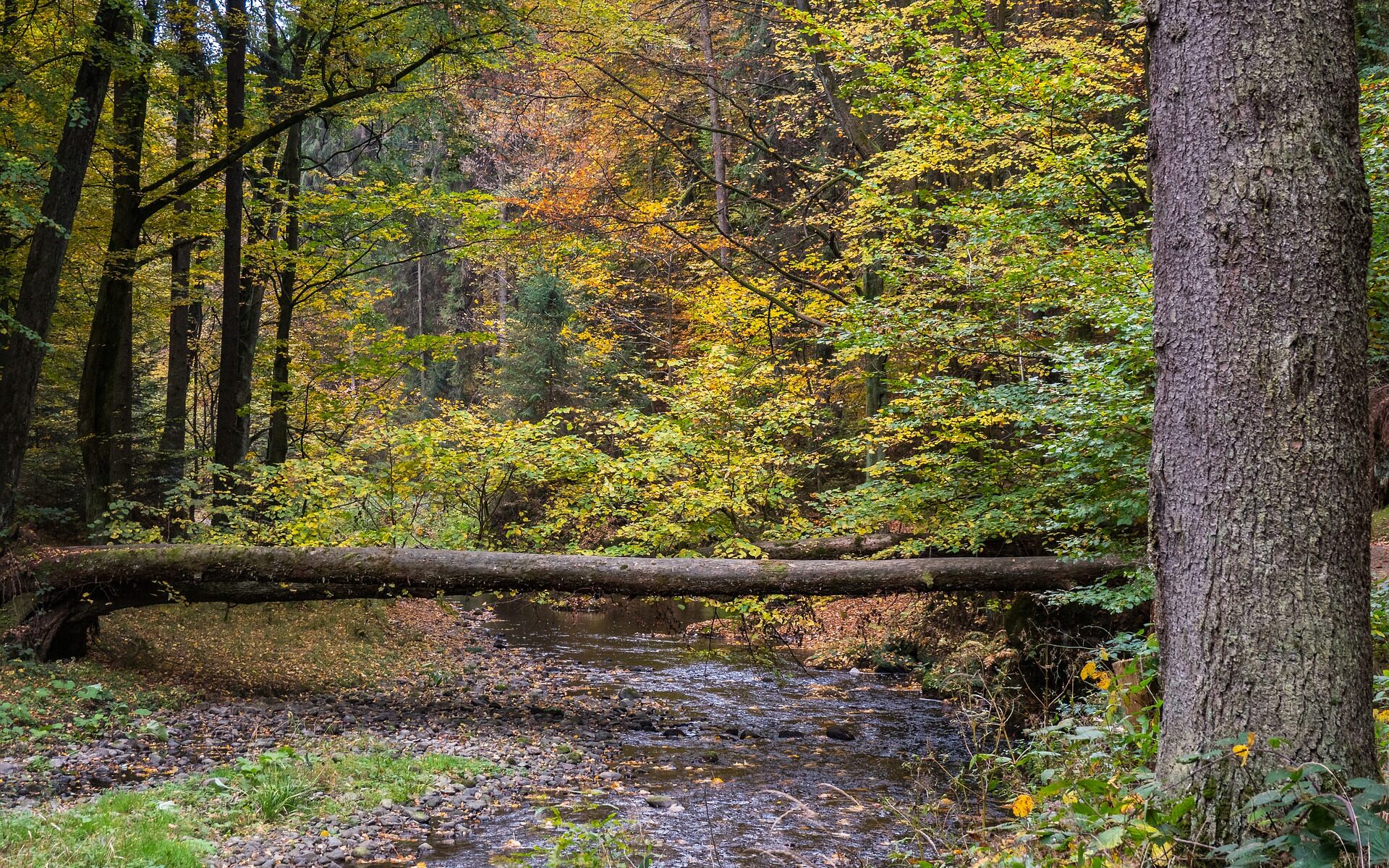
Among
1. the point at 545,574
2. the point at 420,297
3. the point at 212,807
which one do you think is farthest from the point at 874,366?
the point at 420,297

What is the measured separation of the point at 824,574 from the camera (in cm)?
942

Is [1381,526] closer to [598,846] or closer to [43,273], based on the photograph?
[598,846]

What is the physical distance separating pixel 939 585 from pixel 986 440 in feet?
5.61

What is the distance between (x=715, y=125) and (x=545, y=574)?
11199mm

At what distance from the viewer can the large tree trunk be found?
2770 millimetres

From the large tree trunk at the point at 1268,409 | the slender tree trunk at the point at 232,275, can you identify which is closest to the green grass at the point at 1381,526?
the large tree trunk at the point at 1268,409

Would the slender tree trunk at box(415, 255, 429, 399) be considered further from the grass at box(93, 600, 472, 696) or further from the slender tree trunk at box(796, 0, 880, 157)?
the slender tree trunk at box(796, 0, 880, 157)

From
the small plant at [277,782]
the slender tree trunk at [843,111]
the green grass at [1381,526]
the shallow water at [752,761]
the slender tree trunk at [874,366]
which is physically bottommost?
the shallow water at [752,761]

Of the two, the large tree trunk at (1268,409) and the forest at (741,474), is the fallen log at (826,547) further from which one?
the large tree trunk at (1268,409)

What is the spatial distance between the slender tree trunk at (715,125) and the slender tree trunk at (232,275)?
7.62 metres

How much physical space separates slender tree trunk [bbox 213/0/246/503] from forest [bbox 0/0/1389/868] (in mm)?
83

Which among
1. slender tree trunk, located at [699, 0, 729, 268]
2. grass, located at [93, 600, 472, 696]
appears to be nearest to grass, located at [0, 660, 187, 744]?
grass, located at [93, 600, 472, 696]

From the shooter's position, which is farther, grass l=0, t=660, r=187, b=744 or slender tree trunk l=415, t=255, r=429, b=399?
slender tree trunk l=415, t=255, r=429, b=399

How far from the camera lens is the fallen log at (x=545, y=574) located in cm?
933
